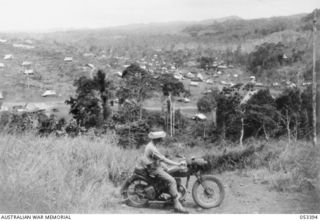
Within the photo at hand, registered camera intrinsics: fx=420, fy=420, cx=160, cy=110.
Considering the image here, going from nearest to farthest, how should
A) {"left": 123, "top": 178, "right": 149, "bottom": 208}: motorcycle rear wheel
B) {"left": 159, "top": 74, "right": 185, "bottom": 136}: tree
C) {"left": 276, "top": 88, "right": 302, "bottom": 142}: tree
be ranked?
{"left": 123, "top": 178, "right": 149, "bottom": 208}: motorcycle rear wheel
{"left": 276, "top": 88, "right": 302, "bottom": 142}: tree
{"left": 159, "top": 74, "right": 185, "bottom": 136}: tree

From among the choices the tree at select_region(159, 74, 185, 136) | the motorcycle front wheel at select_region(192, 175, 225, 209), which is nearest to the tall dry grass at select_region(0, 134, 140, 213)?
the motorcycle front wheel at select_region(192, 175, 225, 209)

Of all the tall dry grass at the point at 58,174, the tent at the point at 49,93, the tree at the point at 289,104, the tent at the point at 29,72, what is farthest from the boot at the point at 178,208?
the tent at the point at 29,72

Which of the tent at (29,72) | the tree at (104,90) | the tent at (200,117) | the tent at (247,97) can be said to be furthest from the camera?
the tent at (29,72)

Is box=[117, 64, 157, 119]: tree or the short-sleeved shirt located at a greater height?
the short-sleeved shirt

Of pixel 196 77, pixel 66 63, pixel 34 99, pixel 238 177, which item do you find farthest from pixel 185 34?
pixel 238 177

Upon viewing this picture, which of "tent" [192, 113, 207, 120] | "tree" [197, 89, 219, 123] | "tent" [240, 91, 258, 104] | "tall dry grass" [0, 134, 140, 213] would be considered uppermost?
"tall dry grass" [0, 134, 140, 213]

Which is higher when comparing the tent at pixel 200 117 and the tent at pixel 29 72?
the tent at pixel 29 72

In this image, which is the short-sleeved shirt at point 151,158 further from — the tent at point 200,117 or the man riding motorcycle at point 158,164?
the tent at point 200,117

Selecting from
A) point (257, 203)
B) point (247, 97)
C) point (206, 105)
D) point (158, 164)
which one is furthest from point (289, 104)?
point (158, 164)

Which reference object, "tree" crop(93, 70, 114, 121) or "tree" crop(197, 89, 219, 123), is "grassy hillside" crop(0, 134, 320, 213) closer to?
"tree" crop(93, 70, 114, 121)
